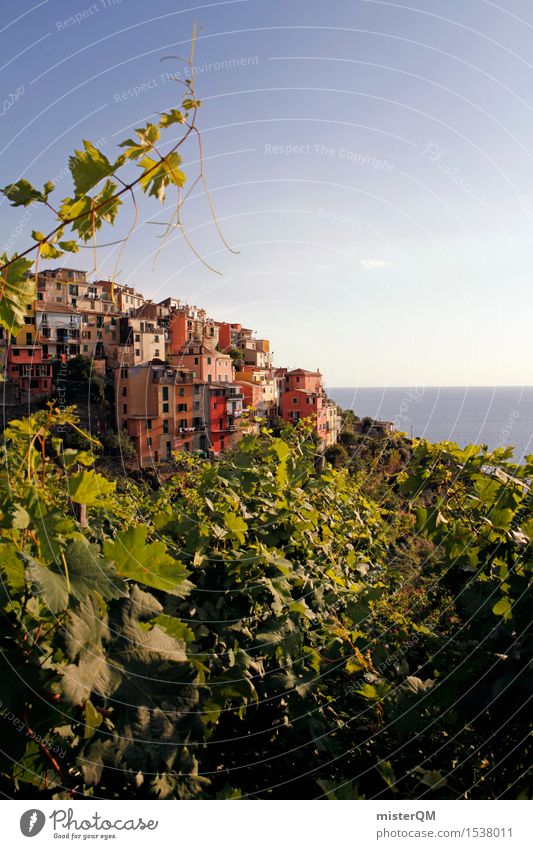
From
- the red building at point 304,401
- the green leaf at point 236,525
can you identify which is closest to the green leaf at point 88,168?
the green leaf at point 236,525

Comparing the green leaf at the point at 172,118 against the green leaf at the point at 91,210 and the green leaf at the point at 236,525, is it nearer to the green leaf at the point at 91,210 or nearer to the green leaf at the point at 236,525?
the green leaf at the point at 91,210

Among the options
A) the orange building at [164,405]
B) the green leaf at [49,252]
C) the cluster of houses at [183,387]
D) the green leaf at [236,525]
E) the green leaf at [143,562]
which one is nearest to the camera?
the green leaf at [143,562]

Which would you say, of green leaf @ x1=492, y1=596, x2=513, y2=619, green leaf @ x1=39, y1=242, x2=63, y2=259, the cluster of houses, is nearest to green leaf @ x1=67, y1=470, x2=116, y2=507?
green leaf @ x1=39, y1=242, x2=63, y2=259

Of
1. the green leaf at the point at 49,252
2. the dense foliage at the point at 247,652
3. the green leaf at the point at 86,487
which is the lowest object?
the dense foliage at the point at 247,652

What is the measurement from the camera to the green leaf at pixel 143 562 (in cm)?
94

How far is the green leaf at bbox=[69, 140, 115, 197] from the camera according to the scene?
0.97 meters

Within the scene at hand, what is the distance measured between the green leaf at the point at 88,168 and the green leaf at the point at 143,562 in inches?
29.4

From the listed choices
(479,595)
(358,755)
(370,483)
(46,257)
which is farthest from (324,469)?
(370,483)

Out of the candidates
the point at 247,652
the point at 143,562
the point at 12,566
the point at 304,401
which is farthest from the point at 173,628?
the point at 304,401

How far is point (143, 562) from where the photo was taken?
94 cm

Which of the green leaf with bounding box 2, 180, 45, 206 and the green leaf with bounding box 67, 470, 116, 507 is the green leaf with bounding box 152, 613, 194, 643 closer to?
the green leaf with bounding box 67, 470, 116, 507

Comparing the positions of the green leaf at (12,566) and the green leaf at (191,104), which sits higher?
the green leaf at (191,104)

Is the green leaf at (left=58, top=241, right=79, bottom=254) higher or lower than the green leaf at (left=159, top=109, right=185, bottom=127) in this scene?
lower
